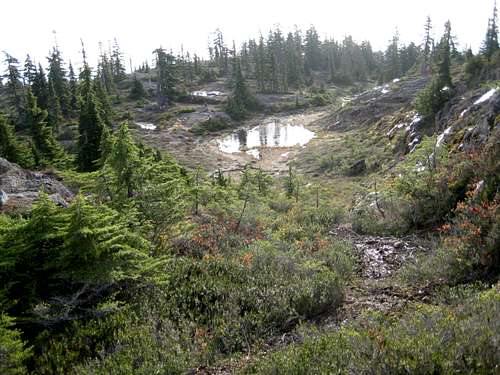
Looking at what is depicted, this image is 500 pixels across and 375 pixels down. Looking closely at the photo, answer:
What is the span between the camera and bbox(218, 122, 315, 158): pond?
166 ft


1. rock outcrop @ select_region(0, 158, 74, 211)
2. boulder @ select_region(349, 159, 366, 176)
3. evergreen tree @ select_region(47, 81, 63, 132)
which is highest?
evergreen tree @ select_region(47, 81, 63, 132)

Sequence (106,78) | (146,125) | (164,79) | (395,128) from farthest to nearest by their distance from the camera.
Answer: (106,78) → (164,79) → (146,125) → (395,128)

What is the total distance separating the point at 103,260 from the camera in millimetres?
5906

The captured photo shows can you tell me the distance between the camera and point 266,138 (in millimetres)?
55250

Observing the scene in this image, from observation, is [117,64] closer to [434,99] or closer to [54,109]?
[54,109]

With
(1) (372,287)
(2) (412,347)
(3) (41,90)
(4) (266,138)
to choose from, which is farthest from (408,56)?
(2) (412,347)

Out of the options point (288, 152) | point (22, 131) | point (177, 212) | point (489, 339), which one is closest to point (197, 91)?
point (22, 131)

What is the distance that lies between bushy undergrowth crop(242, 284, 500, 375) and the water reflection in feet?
147

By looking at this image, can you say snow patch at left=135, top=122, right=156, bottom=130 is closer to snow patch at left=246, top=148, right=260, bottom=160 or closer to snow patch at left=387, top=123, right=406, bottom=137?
snow patch at left=246, top=148, right=260, bottom=160

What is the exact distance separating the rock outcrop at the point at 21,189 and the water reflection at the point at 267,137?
38.5m

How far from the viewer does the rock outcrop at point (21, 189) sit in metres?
8.34

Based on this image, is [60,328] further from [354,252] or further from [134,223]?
[354,252]

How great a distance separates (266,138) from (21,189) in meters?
46.7

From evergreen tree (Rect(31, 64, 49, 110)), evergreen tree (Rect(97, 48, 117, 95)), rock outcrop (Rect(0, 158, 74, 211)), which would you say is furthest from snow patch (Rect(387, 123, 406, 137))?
evergreen tree (Rect(97, 48, 117, 95))
